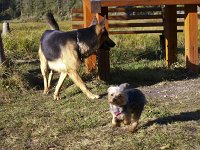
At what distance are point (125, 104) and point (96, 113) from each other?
63.9 inches

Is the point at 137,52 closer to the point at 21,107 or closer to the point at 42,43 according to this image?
the point at 42,43

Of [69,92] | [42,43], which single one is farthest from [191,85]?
[42,43]

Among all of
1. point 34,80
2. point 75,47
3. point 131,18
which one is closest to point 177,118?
point 75,47

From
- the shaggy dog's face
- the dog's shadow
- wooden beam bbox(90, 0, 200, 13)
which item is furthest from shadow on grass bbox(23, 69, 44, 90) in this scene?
the shaggy dog's face

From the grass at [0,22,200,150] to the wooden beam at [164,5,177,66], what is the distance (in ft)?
0.82

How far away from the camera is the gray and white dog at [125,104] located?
5.75 meters

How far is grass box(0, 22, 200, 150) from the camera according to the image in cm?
616

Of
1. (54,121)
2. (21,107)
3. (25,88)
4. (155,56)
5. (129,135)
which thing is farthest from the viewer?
(155,56)

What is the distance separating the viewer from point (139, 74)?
1032cm

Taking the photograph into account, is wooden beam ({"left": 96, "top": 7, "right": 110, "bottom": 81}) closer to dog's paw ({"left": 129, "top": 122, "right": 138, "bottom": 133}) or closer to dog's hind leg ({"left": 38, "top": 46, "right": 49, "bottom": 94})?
dog's hind leg ({"left": 38, "top": 46, "right": 49, "bottom": 94})

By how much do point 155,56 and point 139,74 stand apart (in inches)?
145

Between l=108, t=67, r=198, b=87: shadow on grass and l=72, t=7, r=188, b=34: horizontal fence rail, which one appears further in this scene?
l=72, t=7, r=188, b=34: horizontal fence rail

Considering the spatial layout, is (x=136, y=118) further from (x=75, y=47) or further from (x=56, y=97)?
(x=56, y=97)

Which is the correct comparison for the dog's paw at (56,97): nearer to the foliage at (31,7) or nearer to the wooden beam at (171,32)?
the wooden beam at (171,32)
